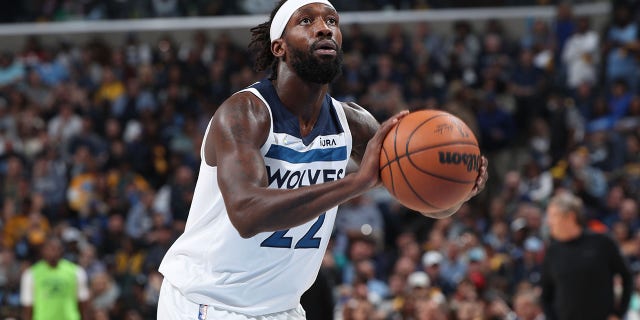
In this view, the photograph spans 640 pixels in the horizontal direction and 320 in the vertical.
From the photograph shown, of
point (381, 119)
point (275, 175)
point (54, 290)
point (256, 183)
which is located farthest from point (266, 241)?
point (381, 119)

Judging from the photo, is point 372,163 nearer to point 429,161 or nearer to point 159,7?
point 429,161

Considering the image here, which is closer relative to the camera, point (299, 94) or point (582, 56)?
point (299, 94)

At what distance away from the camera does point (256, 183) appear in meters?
3.64

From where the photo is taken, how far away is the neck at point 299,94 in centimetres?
419

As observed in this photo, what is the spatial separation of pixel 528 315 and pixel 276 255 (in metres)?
4.97

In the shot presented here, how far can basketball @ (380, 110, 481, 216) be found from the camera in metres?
3.65

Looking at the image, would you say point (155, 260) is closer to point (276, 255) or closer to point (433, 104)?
point (433, 104)

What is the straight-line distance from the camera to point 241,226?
11.8ft

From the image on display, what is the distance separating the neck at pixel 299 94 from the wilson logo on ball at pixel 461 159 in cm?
70

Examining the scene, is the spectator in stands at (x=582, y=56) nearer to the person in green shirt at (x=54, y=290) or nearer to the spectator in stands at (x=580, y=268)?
the spectator in stands at (x=580, y=268)

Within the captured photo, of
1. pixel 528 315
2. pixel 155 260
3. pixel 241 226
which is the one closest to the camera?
pixel 241 226

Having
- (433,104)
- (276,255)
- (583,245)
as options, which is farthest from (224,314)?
(433,104)

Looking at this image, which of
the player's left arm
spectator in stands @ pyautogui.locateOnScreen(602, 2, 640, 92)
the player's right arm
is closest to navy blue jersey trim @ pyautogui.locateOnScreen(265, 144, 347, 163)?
the player's right arm

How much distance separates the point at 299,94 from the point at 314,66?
7.5 inches
